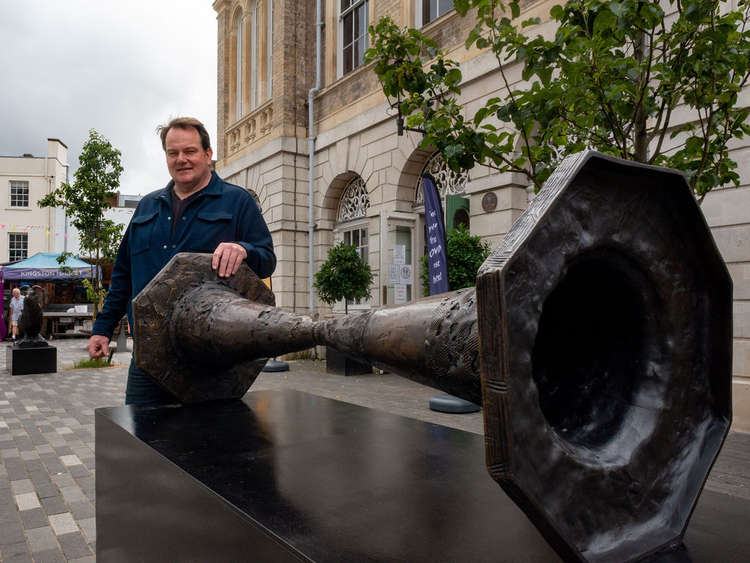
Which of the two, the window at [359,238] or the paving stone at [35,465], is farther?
the window at [359,238]

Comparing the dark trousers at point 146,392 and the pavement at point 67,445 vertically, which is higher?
A: the dark trousers at point 146,392

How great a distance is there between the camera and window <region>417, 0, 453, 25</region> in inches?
403

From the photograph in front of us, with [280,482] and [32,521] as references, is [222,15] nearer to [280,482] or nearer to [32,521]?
[32,521]

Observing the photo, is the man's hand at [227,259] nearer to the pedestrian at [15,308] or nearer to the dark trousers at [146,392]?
the dark trousers at [146,392]

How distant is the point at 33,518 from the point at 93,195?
37.6ft

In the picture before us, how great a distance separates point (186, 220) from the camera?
2424mm

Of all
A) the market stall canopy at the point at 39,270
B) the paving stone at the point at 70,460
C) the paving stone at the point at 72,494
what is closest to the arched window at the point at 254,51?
the market stall canopy at the point at 39,270

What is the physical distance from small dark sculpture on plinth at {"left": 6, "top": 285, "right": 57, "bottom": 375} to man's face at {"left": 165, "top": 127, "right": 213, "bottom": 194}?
9.55 m

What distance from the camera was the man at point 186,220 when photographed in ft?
7.83

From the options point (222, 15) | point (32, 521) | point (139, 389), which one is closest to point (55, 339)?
point (222, 15)

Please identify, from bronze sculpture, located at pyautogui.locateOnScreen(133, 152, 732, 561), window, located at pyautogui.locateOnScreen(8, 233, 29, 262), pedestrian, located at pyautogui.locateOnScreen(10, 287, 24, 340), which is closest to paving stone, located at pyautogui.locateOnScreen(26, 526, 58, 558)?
bronze sculpture, located at pyautogui.locateOnScreen(133, 152, 732, 561)

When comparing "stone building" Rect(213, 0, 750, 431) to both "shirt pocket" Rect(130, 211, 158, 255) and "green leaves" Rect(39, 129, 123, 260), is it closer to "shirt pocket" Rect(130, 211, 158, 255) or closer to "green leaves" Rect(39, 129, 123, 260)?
"green leaves" Rect(39, 129, 123, 260)

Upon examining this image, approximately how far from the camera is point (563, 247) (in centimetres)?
83

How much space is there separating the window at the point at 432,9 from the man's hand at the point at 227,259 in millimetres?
9284
